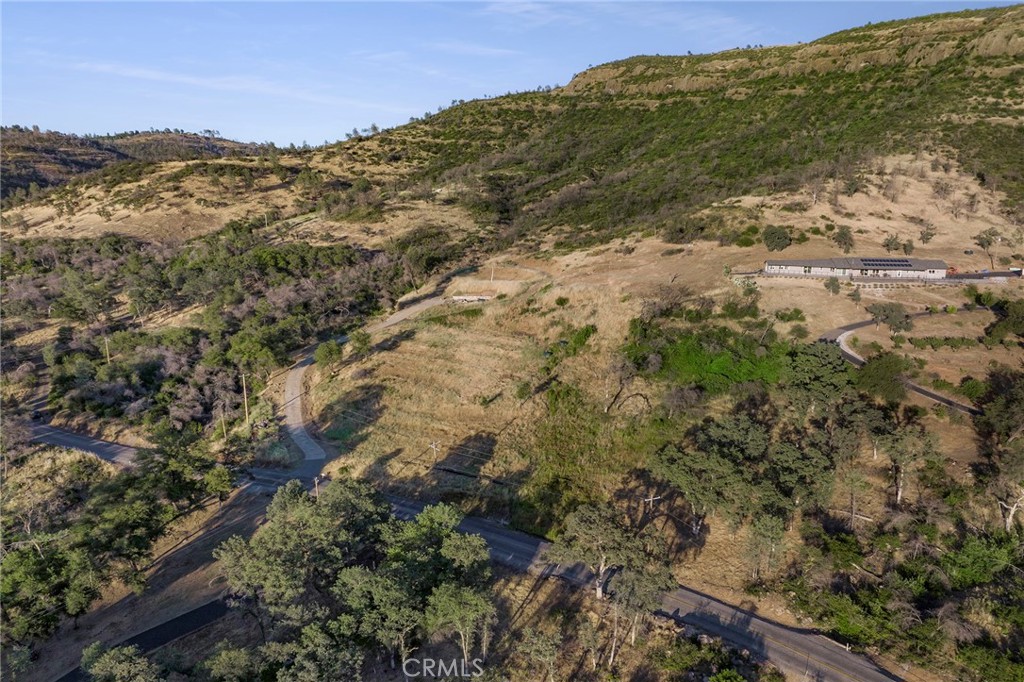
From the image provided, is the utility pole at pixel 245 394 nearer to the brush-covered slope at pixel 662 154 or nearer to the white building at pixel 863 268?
the brush-covered slope at pixel 662 154

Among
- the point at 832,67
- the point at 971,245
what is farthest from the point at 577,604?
the point at 832,67

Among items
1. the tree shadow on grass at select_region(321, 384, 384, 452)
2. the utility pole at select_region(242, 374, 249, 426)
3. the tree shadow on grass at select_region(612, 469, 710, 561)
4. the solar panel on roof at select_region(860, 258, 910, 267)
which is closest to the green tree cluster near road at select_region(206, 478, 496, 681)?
the tree shadow on grass at select_region(612, 469, 710, 561)

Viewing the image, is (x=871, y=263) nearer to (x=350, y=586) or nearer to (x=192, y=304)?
(x=350, y=586)

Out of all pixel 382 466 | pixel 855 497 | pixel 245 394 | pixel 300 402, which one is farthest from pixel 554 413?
pixel 245 394

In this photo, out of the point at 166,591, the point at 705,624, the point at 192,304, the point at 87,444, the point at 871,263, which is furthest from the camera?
the point at 192,304

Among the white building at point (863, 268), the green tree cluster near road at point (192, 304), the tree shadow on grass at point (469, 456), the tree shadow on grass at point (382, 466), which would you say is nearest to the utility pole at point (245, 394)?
the green tree cluster near road at point (192, 304)

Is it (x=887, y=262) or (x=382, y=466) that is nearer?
(x=382, y=466)

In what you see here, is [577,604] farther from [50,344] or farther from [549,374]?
[50,344]

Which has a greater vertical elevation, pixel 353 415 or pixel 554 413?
pixel 353 415
